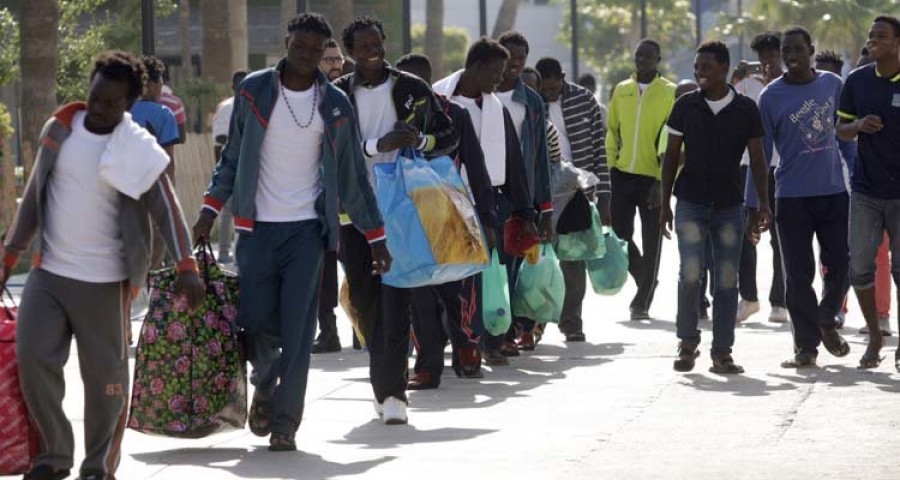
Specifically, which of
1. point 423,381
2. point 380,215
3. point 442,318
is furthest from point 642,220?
point 380,215

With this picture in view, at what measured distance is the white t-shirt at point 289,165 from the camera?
8773 mm

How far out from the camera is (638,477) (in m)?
8.05

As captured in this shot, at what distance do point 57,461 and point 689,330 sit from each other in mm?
5024

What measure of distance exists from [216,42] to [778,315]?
1842cm

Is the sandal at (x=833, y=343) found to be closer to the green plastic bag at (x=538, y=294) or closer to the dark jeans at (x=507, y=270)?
the green plastic bag at (x=538, y=294)

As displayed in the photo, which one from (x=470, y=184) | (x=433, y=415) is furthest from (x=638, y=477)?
(x=470, y=184)

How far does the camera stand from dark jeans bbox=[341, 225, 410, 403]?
31.8 ft

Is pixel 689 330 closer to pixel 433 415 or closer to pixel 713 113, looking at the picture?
pixel 713 113

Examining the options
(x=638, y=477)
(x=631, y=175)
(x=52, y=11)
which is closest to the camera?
(x=638, y=477)

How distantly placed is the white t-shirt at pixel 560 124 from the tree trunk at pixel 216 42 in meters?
17.9

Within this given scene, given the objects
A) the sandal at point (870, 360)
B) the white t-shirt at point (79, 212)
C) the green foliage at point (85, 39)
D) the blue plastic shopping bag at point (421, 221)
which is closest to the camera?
the white t-shirt at point (79, 212)

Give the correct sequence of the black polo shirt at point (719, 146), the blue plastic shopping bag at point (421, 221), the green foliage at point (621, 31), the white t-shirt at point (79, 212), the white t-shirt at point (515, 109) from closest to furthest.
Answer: the white t-shirt at point (79, 212) < the blue plastic shopping bag at point (421, 221) < the black polo shirt at point (719, 146) < the white t-shirt at point (515, 109) < the green foliage at point (621, 31)

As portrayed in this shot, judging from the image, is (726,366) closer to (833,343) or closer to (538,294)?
(833,343)

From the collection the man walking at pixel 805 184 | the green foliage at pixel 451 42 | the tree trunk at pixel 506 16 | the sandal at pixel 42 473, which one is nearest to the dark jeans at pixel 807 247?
the man walking at pixel 805 184
